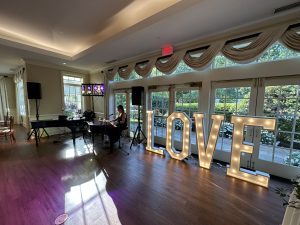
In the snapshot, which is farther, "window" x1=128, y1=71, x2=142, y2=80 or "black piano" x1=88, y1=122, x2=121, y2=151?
"window" x1=128, y1=71, x2=142, y2=80

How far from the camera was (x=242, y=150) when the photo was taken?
2549 millimetres

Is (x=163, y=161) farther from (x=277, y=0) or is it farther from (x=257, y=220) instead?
(x=277, y=0)

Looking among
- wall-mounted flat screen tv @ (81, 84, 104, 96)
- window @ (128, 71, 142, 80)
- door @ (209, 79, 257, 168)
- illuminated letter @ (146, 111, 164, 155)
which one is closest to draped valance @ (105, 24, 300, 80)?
window @ (128, 71, 142, 80)

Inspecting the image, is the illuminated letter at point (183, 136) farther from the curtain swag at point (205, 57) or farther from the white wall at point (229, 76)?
the curtain swag at point (205, 57)

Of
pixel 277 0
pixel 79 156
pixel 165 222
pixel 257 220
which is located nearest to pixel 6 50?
pixel 79 156

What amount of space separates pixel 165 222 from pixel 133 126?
12.7ft

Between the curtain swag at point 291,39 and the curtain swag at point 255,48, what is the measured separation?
0.08m

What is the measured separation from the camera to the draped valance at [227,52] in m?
2.33

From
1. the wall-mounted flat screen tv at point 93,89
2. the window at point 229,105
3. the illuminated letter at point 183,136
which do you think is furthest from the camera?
the wall-mounted flat screen tv at point 93,89

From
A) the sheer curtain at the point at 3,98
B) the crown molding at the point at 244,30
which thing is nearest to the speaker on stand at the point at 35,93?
the crown molding at the point at 244,30

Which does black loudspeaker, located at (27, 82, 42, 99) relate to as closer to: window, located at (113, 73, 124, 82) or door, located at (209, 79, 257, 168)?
window, located at (113, 73, 124, 82)

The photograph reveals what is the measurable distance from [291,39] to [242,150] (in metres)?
1.93

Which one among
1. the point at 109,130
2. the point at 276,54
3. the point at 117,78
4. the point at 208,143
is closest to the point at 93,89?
the point at 117,78

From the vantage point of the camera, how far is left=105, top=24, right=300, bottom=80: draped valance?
2.33 metres
